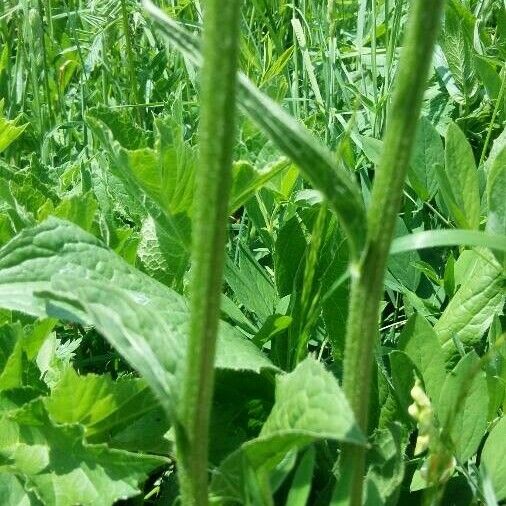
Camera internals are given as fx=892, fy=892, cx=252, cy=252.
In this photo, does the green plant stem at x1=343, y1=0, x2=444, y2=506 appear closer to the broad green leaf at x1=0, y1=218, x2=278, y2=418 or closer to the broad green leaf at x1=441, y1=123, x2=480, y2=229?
the broad green leaf at x1=0, y1=218, x2=278, y2=418

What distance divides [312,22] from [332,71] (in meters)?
0.95

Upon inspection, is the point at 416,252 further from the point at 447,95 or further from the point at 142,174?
the point at 447,95

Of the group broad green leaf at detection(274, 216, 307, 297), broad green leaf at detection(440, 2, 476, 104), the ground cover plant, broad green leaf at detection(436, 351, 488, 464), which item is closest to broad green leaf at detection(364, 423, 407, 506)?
the ground cover plant

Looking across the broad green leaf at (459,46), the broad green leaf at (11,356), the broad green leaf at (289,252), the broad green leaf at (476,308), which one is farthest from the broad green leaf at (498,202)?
the broad green leaf at (459,46)

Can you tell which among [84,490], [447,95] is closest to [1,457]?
[84,490]

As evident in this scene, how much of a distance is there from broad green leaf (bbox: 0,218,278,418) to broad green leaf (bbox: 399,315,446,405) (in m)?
0.24

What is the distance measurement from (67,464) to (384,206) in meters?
0.64

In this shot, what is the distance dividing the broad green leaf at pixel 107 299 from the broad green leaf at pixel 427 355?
0.80ft

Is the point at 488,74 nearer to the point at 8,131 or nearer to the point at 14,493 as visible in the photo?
the point at 8,131

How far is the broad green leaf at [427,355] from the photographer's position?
1.42 m

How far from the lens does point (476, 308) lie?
1.61 meters

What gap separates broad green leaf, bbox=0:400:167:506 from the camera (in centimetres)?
127

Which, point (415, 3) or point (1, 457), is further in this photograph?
point (1, 457)

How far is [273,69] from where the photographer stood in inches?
100
